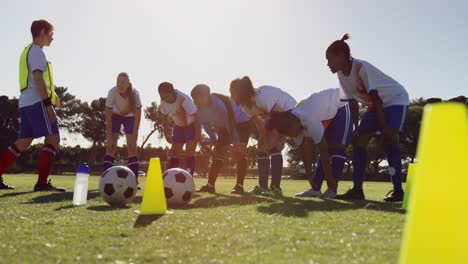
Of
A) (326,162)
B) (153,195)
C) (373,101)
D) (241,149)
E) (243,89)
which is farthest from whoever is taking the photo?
(241,149)

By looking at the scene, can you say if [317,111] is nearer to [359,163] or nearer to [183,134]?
[359,163]

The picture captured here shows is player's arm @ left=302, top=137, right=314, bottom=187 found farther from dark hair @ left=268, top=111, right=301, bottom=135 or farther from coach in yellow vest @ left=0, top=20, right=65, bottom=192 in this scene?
coach in yellow vest @ left=0, top=20, right=65, bottom=192

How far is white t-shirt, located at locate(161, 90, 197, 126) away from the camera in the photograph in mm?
8547

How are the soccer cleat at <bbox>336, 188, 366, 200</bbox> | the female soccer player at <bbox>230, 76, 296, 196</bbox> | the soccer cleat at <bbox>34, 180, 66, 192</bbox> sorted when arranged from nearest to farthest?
the soccer cleat at <bbox>336, 188, 366, 200</bbox>, the female soccer player at <bbox>230, 76, 296, 196</bbox>, the soccer cleat at <bbox>34, 180, 66, 192</bbox>

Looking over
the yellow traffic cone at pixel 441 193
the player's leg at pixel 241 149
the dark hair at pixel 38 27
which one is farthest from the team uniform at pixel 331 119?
the yellow traffic cone at pixel 441 193

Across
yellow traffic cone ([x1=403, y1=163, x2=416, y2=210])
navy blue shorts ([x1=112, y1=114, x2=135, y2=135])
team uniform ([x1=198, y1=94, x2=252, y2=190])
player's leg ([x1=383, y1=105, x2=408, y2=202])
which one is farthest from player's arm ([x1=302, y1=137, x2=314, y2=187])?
navy blue shorts ([x1=112, y1=114, x2=135, y2=135])

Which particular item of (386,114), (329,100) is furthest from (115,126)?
(386,114)

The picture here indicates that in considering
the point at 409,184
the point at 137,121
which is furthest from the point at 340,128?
the point at 137,121

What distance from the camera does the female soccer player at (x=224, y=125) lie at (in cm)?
798

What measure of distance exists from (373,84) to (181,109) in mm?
3952

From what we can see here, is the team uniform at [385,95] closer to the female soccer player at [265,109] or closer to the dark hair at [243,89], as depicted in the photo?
the female soccer player at [265,109]

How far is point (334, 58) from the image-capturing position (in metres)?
6.29

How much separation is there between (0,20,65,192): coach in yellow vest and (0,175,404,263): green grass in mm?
2876

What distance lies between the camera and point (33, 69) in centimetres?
719
